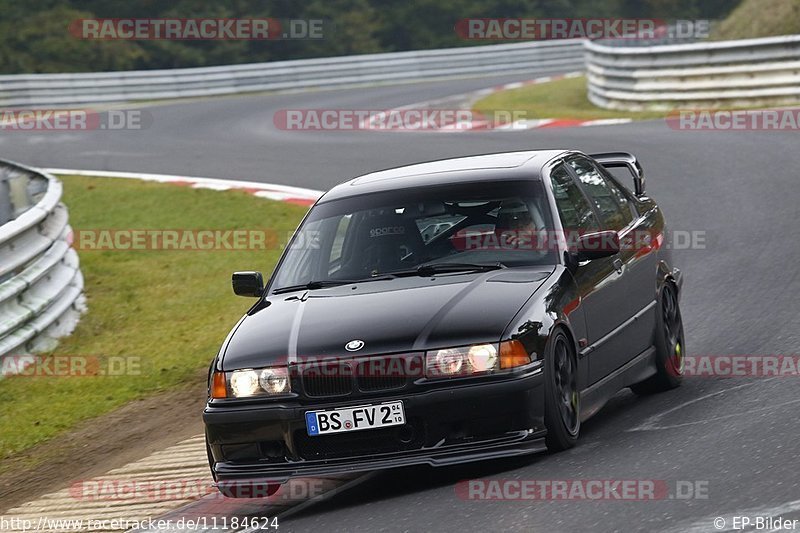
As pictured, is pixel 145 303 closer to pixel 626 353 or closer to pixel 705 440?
pixel 626 353

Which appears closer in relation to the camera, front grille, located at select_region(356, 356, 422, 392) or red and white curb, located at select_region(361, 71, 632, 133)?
front grille, located at select_region(356, 356, 422, 392)

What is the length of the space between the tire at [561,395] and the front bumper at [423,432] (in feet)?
0.24

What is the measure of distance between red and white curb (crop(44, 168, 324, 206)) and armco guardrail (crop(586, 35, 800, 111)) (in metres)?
7.89

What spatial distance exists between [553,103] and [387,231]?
800 inches

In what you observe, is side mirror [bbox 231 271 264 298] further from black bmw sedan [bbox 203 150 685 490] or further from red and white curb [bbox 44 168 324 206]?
red and white curb [bbox 44 168 324 206]

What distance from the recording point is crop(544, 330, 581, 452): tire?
6.59 metres

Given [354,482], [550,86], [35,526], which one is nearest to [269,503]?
[354,482]

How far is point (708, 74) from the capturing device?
22.9 m

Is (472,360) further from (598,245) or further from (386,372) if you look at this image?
(598,245)

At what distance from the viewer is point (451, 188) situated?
773 centimetres

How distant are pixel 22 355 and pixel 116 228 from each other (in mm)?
5709
